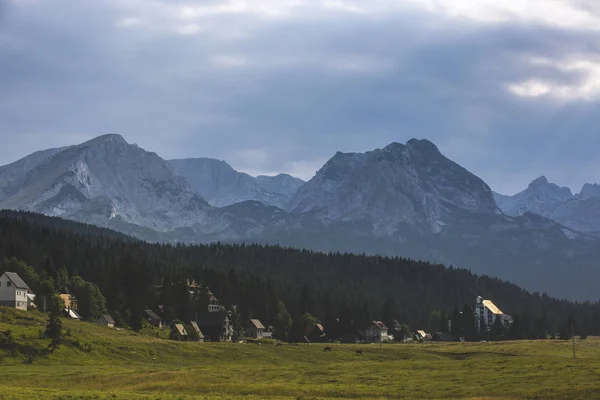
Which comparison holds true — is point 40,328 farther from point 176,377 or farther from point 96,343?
point 176,377

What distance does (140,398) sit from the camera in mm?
70188

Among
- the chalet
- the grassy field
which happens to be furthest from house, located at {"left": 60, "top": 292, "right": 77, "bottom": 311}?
the grassy field

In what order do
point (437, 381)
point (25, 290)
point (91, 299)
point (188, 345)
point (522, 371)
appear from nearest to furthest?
point (437, 381) → point (522, 371) → point (188, 345) → point (25, 290) → point (91, 299)

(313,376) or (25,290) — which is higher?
(25,290)

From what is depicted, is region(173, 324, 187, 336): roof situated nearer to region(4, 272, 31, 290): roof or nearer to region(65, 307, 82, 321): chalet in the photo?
region(65, 307, 82, 321): chalet

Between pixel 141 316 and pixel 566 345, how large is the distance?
91252 mm

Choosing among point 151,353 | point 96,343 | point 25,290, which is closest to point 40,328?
point 96,343

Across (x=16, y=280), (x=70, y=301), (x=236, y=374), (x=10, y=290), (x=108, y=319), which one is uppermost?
(x=16, y=280)

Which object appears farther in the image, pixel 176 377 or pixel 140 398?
pixel 176 377

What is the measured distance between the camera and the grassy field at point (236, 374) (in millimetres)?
82438

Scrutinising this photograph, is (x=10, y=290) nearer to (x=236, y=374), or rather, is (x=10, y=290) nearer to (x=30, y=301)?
(x=30, y=301)

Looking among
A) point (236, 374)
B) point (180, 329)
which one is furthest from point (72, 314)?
point (236, 374)

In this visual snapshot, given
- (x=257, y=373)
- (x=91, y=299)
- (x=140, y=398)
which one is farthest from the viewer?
(x=91, y=299)

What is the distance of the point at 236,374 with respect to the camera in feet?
350
